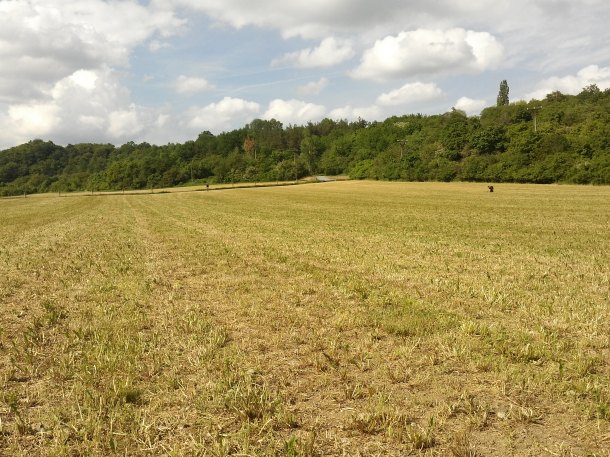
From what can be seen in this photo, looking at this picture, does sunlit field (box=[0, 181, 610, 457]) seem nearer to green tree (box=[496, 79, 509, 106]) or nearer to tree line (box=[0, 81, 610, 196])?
tree line (box=[0, 81, 610, 196])

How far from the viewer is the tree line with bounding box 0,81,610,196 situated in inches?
3194

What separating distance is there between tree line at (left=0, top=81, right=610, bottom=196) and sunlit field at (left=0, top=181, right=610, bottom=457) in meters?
78.3

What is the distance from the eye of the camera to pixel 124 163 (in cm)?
15550

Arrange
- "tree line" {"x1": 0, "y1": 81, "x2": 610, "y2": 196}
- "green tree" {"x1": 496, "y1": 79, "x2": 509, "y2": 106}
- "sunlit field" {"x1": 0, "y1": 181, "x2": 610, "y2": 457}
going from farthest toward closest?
"green tree" {"x1": 496, "y1": 79, "x2": 509, "y2": 106}
"tree line" {"x1": 0, "y1": 81, "x2": 610, "y2": 196}
"sunlit field" {"x1": 0, "y1": 181, "x2": 610, "y2": 457}

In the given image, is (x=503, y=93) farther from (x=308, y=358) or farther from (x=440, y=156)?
(x=308, y=358)

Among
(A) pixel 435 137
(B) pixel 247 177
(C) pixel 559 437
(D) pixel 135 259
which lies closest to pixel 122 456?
(C) pixel 559 437

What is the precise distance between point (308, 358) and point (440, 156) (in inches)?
A: 4249

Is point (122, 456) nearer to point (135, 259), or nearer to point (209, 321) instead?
point (209, 321)

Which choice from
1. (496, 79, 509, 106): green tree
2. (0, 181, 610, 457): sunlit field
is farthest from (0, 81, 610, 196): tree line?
(0, 181, 610, 457): sunlit field

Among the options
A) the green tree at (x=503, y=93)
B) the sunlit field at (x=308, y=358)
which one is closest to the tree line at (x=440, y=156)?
the green tree at (x=503, y=93)

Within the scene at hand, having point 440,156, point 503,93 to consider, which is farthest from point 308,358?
point 503,93

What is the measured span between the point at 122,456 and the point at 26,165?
239 meters

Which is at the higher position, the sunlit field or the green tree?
the green tree

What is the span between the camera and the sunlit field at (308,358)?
4008mm
